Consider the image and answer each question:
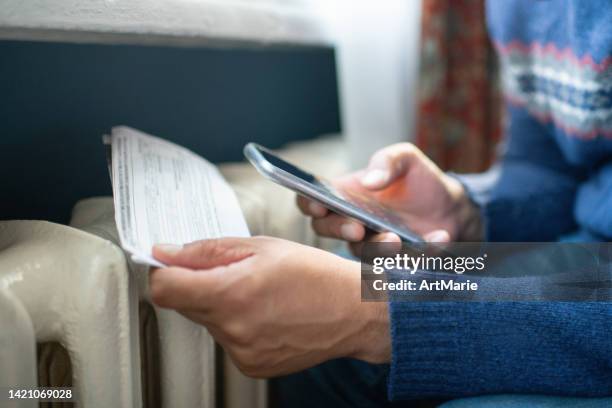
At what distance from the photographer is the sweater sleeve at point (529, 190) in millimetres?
770

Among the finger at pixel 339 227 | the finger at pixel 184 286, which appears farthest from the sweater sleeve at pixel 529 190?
the finger at pixel 184 286

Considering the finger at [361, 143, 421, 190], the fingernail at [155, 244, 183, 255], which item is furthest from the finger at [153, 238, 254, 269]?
the finger at [361, 143, 421, 190]

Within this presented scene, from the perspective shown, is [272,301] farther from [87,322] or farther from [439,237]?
[439,237]

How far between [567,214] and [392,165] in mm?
327

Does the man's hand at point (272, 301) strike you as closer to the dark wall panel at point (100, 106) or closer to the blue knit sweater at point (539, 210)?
the blue knit sweater at point (539, 210)

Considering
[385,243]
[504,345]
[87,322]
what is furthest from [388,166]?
[87,322]

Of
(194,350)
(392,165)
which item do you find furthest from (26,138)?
(392,165)

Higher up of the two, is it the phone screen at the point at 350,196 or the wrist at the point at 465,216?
the phone screen at the point at 350,196

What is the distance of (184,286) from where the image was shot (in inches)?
14.3

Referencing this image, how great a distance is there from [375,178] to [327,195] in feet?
A: 0.47

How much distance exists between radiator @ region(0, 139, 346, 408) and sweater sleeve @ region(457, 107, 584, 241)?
1.47 ft

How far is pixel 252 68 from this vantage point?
0.93 metres

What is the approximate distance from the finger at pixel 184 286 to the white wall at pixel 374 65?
597mm

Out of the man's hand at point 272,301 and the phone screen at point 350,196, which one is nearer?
the man's hand at point 272,301
